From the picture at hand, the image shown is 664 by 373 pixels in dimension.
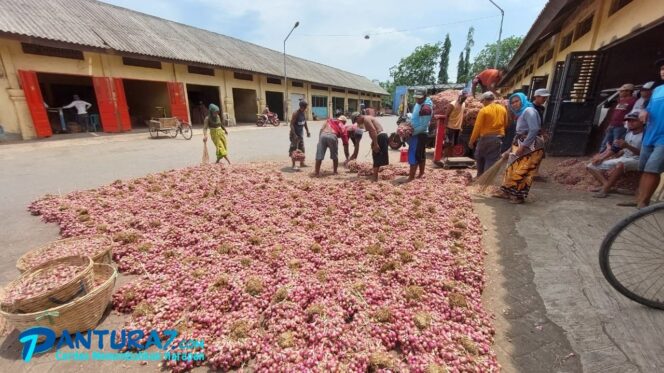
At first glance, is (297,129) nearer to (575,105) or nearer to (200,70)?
(575,105)

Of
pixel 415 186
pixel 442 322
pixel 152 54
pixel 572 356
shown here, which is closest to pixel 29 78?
pixel 152 54

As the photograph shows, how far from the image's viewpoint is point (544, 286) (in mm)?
2506

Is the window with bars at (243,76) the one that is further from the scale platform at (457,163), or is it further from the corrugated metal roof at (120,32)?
the scale platform at (457,163)

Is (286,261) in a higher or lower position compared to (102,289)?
lower

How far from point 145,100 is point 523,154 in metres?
20.4

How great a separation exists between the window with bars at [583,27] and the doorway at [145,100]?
1804cm

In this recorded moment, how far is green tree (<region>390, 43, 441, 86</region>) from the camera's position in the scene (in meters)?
58.8

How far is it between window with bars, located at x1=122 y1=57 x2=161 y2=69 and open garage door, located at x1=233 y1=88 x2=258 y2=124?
8.36m

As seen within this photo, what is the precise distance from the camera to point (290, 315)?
7.05ft

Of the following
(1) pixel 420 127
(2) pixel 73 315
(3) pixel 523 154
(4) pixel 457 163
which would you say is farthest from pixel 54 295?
(4) pixel 457 163

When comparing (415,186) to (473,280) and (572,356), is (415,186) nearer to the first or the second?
(473,280)

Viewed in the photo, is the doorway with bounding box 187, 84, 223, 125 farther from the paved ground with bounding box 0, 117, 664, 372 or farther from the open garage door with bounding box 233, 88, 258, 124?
the paved ground with bounding box 0, 117, 664, 372

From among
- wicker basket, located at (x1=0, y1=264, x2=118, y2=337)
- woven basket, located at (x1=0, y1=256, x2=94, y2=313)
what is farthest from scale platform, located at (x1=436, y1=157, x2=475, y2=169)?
woven basket, located at (x1=0, y1=256, x2=94, y2=313)

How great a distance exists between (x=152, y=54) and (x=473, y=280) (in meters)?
16.3
